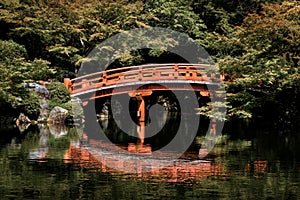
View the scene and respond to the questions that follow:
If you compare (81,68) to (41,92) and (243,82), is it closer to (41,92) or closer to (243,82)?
(41,92)

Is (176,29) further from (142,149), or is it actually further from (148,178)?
(148,178)

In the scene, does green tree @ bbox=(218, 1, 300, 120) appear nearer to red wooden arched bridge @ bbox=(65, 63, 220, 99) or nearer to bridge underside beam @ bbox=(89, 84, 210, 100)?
red wooden arched bridge @ bbox=(65, 63, 220, 99)

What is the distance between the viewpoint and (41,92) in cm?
2652

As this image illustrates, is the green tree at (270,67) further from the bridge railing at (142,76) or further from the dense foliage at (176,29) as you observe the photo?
the bridge railing at (142,76)

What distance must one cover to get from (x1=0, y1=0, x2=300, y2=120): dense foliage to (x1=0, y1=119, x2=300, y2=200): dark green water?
20.8 feet

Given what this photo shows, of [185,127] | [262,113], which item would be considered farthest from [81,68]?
[262,113]

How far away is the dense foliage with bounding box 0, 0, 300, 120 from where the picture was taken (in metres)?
23.2

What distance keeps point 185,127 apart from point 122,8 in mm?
8557

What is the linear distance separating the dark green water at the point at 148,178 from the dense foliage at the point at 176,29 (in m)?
6.34

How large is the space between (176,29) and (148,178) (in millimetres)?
22250

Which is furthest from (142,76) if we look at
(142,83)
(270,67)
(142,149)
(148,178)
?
(148,178)

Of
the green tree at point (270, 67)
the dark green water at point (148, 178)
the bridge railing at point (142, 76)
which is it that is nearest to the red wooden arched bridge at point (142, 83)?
the bridge railing at point (142, 76)

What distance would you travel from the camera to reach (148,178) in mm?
11727

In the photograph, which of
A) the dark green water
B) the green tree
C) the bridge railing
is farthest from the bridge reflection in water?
the green tree
